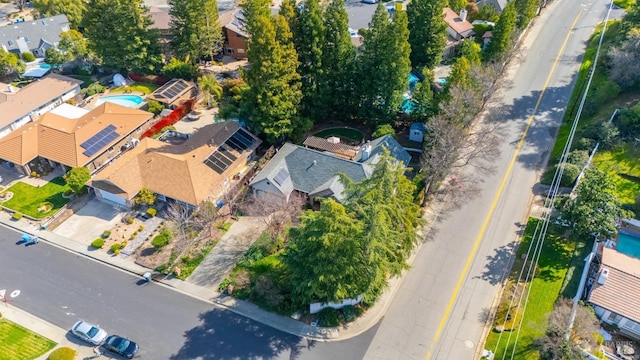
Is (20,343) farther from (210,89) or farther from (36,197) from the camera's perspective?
(210,89)

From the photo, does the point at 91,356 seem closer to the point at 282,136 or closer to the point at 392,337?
the point at 392,337

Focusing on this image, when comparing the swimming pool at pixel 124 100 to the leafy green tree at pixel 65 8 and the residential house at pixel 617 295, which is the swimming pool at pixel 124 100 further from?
the residential house at pixel 617 295

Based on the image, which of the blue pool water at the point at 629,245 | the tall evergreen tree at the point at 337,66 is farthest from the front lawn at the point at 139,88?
the blue pool water at the point at 629,245

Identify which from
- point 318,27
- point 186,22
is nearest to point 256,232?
point 318,27

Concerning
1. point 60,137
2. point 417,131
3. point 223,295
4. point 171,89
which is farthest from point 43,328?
point 417,131

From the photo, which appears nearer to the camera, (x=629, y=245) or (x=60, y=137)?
(x=629, y=245)

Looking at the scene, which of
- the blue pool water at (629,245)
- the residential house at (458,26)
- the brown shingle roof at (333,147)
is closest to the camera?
the blue pool water at (629,245)
